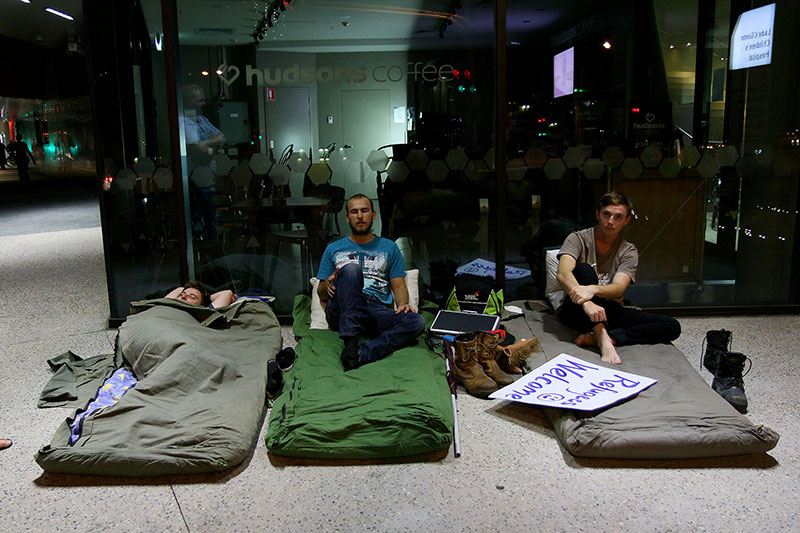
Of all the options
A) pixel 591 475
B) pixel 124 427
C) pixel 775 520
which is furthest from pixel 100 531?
pixel 775 520

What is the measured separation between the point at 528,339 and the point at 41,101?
44.2 ft

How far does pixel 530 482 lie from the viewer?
8.59 ft

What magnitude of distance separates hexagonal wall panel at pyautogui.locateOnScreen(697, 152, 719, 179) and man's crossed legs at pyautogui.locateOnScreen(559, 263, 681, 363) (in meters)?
1.43

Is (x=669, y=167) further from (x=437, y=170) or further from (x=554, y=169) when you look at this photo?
(x=437, y=170)

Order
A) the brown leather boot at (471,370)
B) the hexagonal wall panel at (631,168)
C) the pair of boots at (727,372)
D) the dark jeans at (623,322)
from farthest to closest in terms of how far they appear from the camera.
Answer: the hexagonal wall panel at (631,168)
the dark jeans at (623,322)
the brown leather boot at (471,370)
the pair of boots at (727,372)

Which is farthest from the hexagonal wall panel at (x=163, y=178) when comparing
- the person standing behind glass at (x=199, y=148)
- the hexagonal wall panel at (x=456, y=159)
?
the hexagonal wall panel at (x=456, y=159)

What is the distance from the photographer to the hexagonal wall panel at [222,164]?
466cm

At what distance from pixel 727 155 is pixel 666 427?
271 cm

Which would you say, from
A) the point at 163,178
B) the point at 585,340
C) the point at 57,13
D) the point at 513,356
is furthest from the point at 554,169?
the point at 57,13

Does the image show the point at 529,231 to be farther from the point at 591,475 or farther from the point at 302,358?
the point at 591,475

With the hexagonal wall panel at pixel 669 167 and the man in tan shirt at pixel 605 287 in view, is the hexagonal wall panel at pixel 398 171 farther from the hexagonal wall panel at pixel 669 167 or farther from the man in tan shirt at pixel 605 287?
the hexagonal wall panel at pixel 669 167

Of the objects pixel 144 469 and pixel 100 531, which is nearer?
pixel 100 531

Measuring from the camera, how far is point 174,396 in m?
3.05

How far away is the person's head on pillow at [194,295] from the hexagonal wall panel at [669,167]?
3.18 meters
